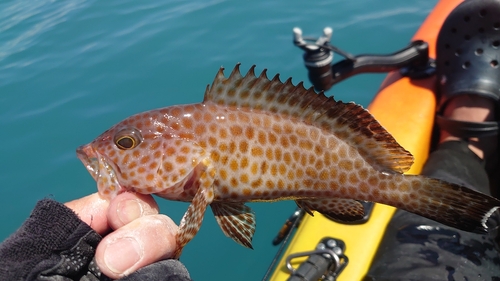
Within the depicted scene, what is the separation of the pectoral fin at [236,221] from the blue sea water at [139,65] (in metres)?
3.64

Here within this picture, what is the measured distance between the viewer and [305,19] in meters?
9.95

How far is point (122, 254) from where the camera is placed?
1.75 m

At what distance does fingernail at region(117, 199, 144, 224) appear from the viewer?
1.91 meters

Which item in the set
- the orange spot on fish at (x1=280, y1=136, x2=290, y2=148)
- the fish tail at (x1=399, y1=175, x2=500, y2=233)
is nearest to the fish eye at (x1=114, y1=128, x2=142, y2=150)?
the orange spot on fish at (x1=280, y1=136, x2=290, y2=148)

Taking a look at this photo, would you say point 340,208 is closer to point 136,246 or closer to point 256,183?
point 256,183

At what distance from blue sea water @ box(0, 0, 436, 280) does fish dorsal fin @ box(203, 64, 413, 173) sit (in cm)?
389

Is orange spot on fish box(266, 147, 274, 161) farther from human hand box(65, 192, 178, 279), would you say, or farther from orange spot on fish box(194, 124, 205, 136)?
human hand box(65, 192, 178, 279)

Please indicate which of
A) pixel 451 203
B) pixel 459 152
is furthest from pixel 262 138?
pixel 459 152

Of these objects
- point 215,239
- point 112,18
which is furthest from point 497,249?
point 112,18

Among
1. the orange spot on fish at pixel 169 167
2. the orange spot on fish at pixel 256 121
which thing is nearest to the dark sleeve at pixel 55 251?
the orange spot on fish at pixel 169 167

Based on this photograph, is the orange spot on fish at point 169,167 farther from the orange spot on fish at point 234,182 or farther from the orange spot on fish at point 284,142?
the orange spot on fish at point 284,142

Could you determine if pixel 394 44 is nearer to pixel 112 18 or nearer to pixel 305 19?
pixel 305 19

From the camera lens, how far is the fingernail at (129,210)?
1906mm

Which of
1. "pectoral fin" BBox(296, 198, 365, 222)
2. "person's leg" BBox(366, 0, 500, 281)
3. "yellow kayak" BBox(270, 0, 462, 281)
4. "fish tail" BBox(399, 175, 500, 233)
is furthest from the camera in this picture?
"yellow kayak" BBox(270, 0, 462, 281)
